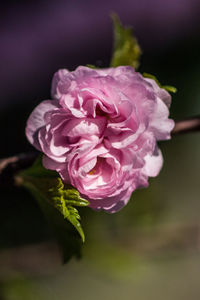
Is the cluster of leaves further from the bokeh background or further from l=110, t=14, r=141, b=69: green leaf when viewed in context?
the bokeh background

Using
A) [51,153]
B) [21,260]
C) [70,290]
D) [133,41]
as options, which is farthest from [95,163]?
[70,290]

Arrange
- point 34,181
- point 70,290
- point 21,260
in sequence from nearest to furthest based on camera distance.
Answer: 1. point 34,181
2. point 21,260
3. point 70,290

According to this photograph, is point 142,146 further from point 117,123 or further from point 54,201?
point 54,201

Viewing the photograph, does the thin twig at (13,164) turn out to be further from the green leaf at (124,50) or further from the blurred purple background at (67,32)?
the blurred purple background at (67,32)

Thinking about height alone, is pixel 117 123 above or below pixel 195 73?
above

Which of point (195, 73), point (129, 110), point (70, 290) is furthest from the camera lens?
point (195, 73)

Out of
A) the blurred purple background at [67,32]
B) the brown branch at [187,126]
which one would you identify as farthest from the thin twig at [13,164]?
the blurred purple background at [67,32]

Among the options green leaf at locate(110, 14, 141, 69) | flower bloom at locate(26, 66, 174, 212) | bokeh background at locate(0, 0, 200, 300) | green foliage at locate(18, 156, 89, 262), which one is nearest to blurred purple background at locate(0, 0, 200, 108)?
bokeh background at locate(0, 0, 200, 300)
